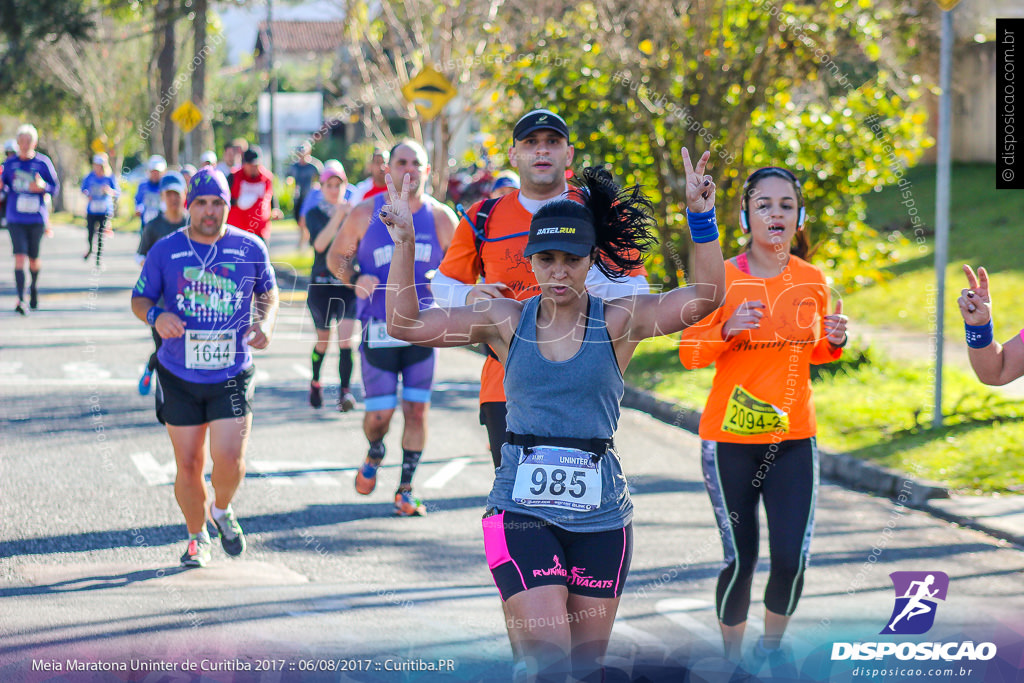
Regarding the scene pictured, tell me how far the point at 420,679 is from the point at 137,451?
4.70 meters

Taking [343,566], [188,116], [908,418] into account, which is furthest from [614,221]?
[188,116]

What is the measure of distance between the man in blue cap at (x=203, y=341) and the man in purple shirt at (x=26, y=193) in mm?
9925

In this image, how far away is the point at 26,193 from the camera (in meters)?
15.0

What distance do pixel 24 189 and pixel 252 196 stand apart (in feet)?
16.6

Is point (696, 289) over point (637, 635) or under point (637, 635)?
over

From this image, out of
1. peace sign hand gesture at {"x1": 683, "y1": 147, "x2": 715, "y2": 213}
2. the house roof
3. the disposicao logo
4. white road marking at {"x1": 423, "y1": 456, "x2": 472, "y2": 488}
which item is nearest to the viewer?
peace sign hand gesture at {"x1": 683, "y1": 147, "x2": 715, "y2": 213}

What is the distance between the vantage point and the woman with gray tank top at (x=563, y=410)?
364 centimetres

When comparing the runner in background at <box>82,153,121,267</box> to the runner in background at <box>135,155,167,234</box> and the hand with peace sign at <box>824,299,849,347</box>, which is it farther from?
the hand with peace sign at <box>824,299,849,347</box>

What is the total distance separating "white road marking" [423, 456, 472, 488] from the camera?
8266 mm

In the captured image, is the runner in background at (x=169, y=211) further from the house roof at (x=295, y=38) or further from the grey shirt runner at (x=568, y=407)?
the house roof at (x=295, y=38)

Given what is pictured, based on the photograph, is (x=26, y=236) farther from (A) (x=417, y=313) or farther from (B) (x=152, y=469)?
(A) (x=417, y=313)

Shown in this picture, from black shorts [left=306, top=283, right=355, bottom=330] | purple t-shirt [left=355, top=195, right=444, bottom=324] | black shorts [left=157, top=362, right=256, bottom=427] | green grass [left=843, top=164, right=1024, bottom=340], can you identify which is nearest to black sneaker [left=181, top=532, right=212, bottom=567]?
black shorts [left=157, top=362, right=256, bottom=427]

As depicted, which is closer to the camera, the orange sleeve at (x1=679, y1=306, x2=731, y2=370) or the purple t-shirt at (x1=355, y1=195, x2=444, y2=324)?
the orange sleeve at (x1=679, y1=306, x2=731, y2=370)

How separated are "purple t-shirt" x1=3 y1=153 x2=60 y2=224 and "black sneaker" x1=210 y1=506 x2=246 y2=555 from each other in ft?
32.7
